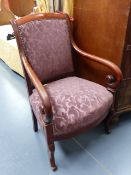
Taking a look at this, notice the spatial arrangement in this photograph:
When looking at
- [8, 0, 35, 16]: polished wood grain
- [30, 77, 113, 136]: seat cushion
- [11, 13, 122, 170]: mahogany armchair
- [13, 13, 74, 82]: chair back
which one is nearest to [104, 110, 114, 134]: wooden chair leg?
[11, 13, 122, 170]: mahogany armchair

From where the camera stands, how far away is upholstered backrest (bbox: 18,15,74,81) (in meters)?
1.25

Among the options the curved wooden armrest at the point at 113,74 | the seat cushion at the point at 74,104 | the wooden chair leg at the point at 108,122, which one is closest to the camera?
the seat cushion at the point at 74,104

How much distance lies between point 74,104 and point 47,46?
1.58 ft

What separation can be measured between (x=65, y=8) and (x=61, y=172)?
1.26 metres

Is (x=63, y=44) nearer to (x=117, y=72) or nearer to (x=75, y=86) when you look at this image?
(x=75, y=86)

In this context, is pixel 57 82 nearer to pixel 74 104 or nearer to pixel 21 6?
pixel 74 104

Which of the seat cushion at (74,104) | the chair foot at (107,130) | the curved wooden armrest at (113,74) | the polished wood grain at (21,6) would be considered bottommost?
the chair foot at (107,130)

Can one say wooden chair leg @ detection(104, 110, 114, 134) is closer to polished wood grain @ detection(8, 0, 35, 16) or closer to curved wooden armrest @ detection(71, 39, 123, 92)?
curved wooden armrest @ detection(71, 39, 123, 92)

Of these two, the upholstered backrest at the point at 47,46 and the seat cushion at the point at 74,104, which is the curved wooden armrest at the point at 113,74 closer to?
the seat cushion at the point at 74,104

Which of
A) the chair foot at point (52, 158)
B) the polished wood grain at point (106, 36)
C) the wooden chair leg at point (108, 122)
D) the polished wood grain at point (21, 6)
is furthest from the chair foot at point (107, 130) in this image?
the polished wood grain at point (21, 6)

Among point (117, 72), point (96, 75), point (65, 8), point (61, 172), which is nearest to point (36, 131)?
point (61, 172)

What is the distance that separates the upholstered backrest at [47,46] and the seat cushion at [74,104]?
14 centimetres

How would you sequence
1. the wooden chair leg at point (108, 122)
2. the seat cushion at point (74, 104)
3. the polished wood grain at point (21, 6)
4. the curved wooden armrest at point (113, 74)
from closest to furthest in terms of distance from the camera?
the seat cushion at point (74, 104), the curved wooden armrest at point (113, 74), the wooden chair leg at point (108, 122), the polished wood grain at point (21, 6)

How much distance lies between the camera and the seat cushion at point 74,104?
1074 millimetres
